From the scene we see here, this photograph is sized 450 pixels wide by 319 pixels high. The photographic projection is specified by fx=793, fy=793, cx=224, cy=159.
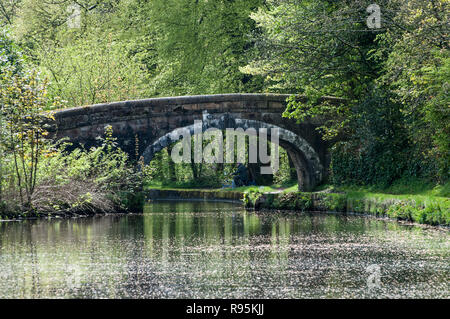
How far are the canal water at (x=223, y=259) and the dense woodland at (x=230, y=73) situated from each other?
7.39 ft

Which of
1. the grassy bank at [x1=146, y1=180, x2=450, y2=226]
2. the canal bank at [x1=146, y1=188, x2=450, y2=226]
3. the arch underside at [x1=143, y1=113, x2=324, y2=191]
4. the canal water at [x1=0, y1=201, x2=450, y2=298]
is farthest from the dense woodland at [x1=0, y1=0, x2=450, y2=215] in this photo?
the canal water at [x1=0, y1=201, x2=450, y2=298]

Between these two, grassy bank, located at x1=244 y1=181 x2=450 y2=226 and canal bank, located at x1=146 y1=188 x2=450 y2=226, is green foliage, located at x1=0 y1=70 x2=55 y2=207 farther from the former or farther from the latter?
grassy bank, located at x1=244 y1=181 x2=450 y2=226

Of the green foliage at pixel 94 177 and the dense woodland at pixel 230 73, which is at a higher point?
the dense woodland at pixel 230 73

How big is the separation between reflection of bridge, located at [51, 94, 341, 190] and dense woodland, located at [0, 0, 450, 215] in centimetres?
48

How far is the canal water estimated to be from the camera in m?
9.41

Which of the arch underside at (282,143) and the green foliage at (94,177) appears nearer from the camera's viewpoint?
the green foliage at (94,177)

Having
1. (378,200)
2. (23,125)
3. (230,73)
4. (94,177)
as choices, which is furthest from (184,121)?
(230,73)

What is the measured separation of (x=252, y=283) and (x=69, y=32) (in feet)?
86.4

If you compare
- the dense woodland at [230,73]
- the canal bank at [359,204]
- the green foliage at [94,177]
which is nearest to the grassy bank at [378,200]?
the canal bank at [359,204]

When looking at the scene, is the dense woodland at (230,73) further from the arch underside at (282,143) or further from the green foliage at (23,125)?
the arch underside at (282,143)

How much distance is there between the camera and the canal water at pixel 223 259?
941 cm

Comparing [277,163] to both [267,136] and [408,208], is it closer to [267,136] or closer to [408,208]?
[267,136]

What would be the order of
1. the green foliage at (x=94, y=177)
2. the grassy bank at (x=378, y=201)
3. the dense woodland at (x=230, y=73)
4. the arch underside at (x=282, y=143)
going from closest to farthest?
the grassy bank at (x=378, y=201), the dense woodland at (x=230, y=73), the green foliage at (x=94, y=177), the arch underside at (x=282, y=143)

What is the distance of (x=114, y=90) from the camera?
28797 mm
